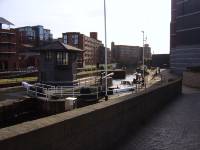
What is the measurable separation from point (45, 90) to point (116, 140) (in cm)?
1593

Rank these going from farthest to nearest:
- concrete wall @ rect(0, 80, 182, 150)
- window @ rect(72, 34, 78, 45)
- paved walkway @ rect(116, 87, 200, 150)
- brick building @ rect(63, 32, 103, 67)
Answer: window @ rect(72, 34, 78, 45), brick building @ rect(63, 32, 103, 67), paved walkway @ rect(116, 87, 200, 150), concrete wall @ rect(0, 80, 182, 150)

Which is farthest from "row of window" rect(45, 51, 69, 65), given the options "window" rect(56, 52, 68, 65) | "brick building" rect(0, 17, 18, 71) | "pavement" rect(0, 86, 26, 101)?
"brick building" rect(0, 17, 18, 71)

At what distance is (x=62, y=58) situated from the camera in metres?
31.1

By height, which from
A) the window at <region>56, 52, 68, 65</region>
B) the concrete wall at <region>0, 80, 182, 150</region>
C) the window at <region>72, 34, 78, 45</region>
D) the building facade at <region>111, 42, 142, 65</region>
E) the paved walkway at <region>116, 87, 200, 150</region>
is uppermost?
the window at <region>72, 34, 78, 45</region>

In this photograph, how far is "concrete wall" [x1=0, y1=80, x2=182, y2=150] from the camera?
5.58 metres

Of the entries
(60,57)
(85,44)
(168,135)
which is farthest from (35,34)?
(168,135)

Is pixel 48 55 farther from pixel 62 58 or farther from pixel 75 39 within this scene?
pixel 75 39

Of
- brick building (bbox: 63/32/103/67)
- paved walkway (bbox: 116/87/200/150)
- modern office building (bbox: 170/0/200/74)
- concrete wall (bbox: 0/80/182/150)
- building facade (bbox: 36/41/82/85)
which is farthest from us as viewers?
brick building (bbox: 63/32/103/67)

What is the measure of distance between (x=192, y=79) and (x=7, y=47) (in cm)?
4532

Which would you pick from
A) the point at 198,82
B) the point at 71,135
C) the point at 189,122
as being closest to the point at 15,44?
the point at 198,82

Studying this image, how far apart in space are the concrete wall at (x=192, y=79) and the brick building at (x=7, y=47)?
42.4 m

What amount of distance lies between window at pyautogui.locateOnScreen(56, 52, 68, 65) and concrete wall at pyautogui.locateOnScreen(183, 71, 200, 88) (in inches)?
737

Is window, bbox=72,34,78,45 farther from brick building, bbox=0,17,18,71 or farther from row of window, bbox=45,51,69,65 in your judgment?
row of window, bbox=45,51,69,65

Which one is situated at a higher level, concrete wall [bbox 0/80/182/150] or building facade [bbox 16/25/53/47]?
building facade [bbox 16/25/53/47]
